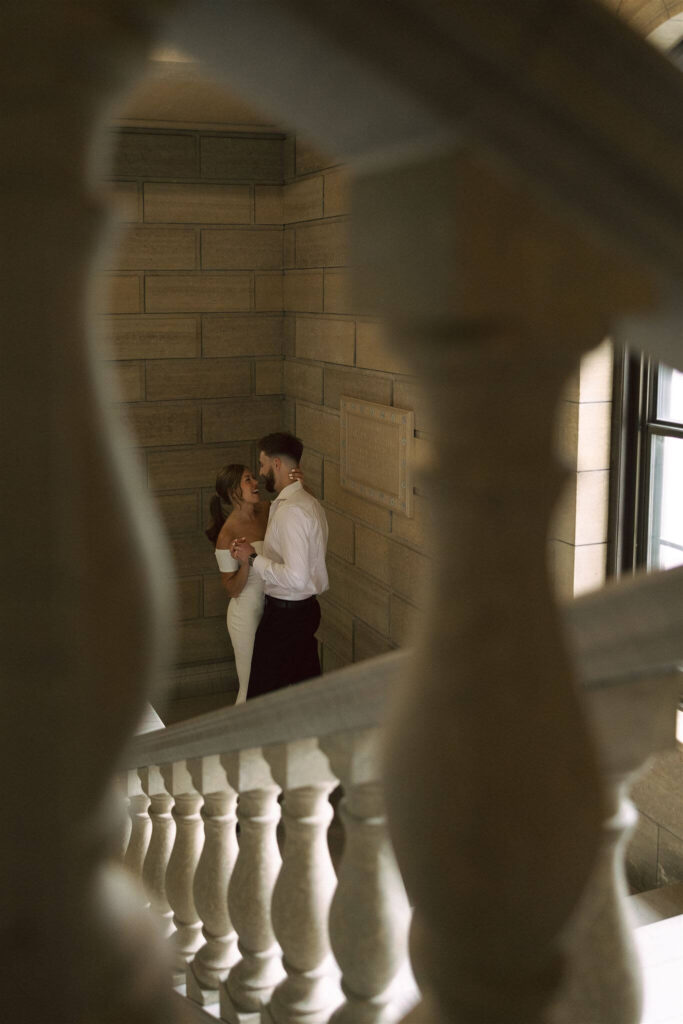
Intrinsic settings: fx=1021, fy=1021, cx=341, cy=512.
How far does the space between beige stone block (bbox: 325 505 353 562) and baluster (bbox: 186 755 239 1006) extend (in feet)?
16.2

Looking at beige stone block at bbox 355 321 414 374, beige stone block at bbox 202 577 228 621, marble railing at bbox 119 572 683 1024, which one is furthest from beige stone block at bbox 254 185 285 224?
marble railing at bbox 119 572 683 1024

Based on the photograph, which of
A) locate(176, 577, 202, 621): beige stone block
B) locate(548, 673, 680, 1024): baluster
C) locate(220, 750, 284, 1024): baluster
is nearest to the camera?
locate(548, 673, 680, 1024): baluster

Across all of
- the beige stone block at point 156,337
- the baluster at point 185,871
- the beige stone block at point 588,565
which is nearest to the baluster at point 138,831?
the baluster at point 185,871

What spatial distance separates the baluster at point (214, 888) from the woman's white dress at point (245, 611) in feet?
14.5

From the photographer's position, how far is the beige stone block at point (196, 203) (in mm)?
7398

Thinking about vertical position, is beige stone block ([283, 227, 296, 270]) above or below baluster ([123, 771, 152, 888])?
above

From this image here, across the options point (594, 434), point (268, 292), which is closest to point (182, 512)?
point (268, 292)

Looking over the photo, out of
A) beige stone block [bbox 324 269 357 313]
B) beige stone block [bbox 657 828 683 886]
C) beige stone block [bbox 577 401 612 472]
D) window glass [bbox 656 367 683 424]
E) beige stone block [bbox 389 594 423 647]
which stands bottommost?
beige stone block [bbox 657 828 683 886]

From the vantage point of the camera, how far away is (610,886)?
2.87ft

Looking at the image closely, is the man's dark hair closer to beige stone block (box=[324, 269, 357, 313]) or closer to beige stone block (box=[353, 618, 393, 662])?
beige stone block (box=[324, 269, 357, 313])

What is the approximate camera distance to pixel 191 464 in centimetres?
769

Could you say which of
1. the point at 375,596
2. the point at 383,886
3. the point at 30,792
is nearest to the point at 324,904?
the point at 383,886

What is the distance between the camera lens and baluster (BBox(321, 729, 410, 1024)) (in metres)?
1.04

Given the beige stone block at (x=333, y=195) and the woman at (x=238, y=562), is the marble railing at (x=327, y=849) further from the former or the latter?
the beige stone block at (x=333, y=195)
